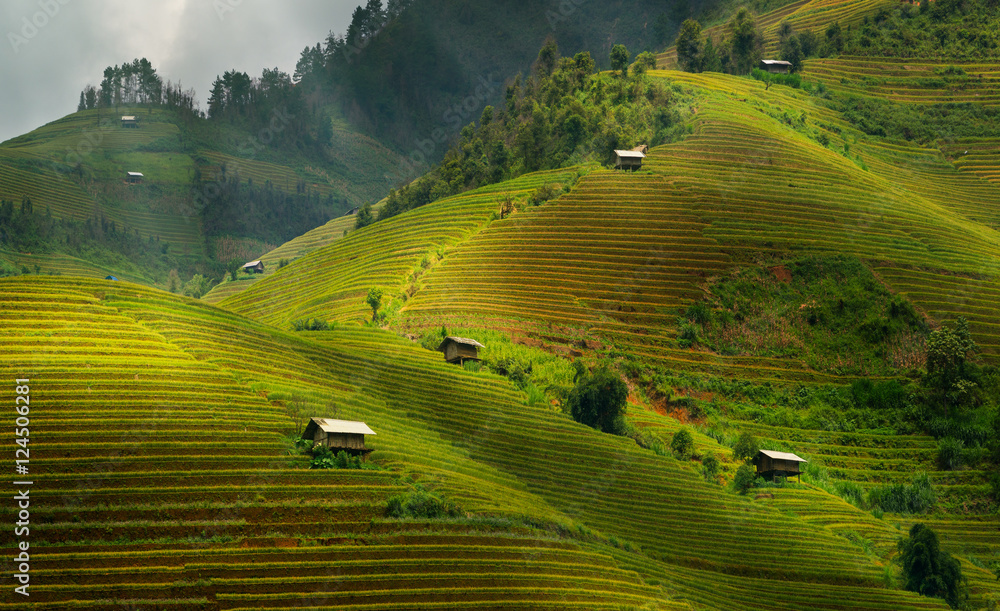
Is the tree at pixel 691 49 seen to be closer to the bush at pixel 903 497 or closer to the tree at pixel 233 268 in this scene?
the tree at pixel 233 268

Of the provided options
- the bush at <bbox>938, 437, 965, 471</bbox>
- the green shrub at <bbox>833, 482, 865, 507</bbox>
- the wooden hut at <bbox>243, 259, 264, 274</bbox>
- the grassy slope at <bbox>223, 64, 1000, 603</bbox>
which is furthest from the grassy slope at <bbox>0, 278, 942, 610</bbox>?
the wooden hut at <bbox>243, 259, 264, 274</bbox>

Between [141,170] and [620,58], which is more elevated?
[620,58]

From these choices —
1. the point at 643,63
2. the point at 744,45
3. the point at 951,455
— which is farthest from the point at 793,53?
the point at 951,455

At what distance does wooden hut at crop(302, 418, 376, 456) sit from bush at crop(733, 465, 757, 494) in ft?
83.0

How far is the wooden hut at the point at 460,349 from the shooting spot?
6128 centimetres

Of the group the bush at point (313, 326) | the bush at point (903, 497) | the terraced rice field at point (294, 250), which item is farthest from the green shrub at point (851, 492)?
the terraced rice field at point (294, 250)

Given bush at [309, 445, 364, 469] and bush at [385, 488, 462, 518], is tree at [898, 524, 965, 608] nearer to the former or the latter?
bush at [385, 488, 462, 518]

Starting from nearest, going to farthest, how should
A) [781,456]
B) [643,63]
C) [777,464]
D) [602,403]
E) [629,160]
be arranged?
[777,464]
[781,456]
[602,403]
[629,160]
[643,63]

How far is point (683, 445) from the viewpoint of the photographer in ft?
181

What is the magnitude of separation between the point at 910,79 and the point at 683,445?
298 feet

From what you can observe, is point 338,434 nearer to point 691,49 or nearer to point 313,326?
point 313,326

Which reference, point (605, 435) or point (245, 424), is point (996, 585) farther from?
point (245, 424)

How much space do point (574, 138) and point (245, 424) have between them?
219 ft

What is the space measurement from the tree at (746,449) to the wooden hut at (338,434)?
26702 mm
